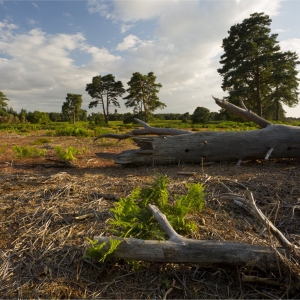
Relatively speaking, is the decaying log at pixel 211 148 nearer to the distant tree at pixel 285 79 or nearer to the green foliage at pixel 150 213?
the green foliage at pixel 150 213

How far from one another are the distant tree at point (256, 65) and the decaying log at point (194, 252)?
26.2 metres

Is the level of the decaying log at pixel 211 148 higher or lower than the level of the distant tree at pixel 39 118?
lower

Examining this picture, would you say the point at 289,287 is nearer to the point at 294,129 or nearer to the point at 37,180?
the point at 37,180

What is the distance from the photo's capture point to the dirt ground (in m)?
1.76

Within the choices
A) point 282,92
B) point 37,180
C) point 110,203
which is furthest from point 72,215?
point 282,92

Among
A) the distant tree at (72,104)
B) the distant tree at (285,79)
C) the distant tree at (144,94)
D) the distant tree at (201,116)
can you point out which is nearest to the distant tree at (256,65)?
the distant tree at (285,79)

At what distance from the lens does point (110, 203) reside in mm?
3285

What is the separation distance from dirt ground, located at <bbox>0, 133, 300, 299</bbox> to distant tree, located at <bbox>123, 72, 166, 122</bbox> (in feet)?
128

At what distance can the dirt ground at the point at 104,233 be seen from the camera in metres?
1.76

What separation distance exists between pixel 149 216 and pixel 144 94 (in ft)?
139

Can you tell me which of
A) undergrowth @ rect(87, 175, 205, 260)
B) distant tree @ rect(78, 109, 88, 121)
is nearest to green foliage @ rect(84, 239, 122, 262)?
undergrowth @ rect(87, 175, 205, 260)

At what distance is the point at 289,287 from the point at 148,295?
0.98m

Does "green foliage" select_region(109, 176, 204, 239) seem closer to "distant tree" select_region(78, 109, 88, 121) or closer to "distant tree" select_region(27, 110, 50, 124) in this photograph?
"distant tree" select_region(27, 110, 50, 124)

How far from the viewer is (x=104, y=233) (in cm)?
247
